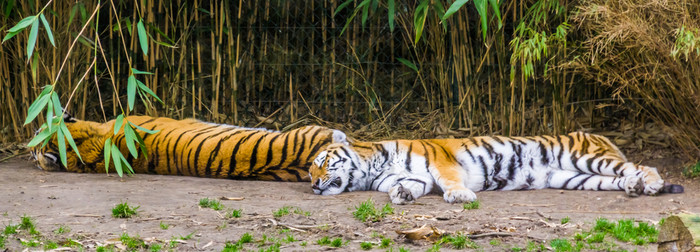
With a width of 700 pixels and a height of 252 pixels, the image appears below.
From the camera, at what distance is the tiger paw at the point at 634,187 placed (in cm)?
497

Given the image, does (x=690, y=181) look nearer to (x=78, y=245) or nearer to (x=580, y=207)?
(x=580, y=207)

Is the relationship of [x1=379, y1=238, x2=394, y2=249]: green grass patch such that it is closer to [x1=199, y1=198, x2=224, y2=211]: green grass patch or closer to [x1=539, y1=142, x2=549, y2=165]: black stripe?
[x1=199, y1=198, x2=224, y2=211]: green grass patch

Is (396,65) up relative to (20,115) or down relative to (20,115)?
up

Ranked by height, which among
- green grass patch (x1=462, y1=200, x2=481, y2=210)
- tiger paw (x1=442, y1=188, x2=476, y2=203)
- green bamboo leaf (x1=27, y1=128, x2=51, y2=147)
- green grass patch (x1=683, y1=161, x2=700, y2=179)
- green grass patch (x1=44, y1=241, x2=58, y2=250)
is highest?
green bamboo leaf (x1=27, y1=128, x2=51, y2=147)

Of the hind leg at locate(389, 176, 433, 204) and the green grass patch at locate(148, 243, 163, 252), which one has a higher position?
the hind leg at locate(389, 176, 433, 204)

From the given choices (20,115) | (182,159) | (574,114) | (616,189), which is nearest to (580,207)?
(616,189)

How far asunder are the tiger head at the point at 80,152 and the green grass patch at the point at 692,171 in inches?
173

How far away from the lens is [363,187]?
5566 mm

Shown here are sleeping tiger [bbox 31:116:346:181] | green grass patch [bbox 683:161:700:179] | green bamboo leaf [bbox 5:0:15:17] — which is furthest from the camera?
green bamboo leaf [bbox 5:0:15:17]

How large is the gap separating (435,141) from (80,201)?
8.33 ft

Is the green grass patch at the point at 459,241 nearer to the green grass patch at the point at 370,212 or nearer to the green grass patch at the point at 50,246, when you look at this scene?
the green grass patch at the point at 370,212

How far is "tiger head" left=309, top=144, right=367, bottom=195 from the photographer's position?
17.5ft

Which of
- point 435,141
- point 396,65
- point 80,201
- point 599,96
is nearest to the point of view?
point 80,201

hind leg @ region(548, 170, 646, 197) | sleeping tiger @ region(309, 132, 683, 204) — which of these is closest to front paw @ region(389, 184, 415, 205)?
sleeping tiger @ region(309, 132, 683, 204)
